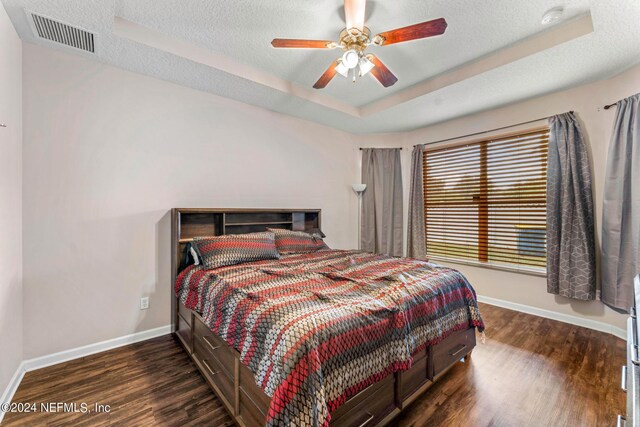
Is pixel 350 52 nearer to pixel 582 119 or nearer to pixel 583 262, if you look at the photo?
pixel 582 119

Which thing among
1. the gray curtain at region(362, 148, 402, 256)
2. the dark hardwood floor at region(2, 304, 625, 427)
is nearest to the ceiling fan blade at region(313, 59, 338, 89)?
the gray curtain at region(362, 148, 402, 256)

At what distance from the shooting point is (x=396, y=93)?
11.1ft

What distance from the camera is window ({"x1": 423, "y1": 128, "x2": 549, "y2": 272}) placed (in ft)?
10.8

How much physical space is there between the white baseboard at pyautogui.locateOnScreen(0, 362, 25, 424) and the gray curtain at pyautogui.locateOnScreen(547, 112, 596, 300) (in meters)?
4.80

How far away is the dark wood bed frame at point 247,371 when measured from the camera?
138 centimetres

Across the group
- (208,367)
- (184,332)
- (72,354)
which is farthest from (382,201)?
(72,354)

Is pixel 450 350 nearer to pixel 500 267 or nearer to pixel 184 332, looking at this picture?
pixel 500 267

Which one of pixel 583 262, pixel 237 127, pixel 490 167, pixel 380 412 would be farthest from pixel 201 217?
pixel 583 262

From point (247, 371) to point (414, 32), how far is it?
2.33 metres

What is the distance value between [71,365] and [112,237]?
1058 millimetres

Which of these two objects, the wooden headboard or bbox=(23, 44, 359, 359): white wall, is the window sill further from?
bbox=(23, 44, 359, 359): white wall

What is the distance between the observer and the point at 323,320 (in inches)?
50.3

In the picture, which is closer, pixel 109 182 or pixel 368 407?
pixel 368 407

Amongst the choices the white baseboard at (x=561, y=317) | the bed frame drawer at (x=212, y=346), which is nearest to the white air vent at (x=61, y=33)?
the bed frame drawer at (x=212, y=346)
